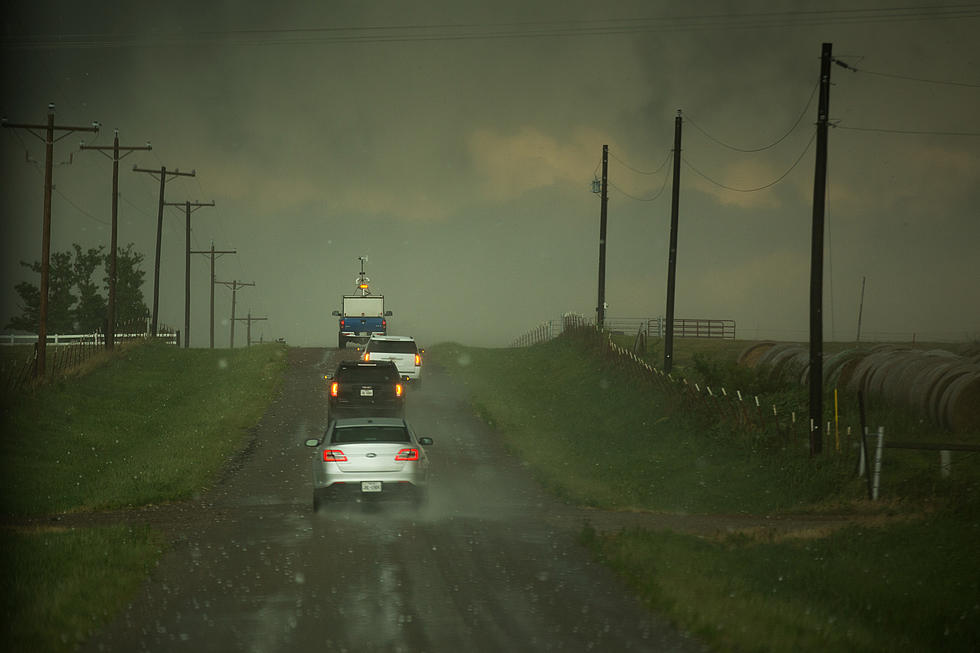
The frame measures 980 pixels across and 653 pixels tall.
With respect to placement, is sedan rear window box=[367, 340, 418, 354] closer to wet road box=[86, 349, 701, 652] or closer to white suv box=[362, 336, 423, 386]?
white suv box=[362, 336, 423, 386]

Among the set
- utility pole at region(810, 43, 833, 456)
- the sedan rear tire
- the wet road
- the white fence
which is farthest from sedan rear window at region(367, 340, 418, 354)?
the white fence

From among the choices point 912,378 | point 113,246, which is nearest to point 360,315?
point 113,246

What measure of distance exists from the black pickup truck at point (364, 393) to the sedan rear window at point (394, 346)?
9.84m

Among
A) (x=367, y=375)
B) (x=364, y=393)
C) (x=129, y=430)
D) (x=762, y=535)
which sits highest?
(x=367, y=375)

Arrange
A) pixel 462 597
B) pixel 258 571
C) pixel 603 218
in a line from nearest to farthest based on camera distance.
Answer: pixel 462 597
pixel 258 571
pixel 603 218

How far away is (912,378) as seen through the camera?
27.2 meters

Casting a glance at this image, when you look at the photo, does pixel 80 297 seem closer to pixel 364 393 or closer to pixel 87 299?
pixel 87 299

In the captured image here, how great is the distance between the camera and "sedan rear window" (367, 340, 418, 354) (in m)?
36.6

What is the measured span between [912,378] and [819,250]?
18.6 ft

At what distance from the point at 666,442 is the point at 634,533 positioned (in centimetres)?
1290

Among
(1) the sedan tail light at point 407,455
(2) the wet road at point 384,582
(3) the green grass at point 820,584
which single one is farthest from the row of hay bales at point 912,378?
(1) the sedan tail light at point 407,455

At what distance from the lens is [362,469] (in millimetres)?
17719

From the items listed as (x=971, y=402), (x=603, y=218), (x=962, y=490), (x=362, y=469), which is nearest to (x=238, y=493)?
(x=362, y=469)

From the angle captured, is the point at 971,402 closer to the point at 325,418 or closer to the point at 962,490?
the point at 962,490
